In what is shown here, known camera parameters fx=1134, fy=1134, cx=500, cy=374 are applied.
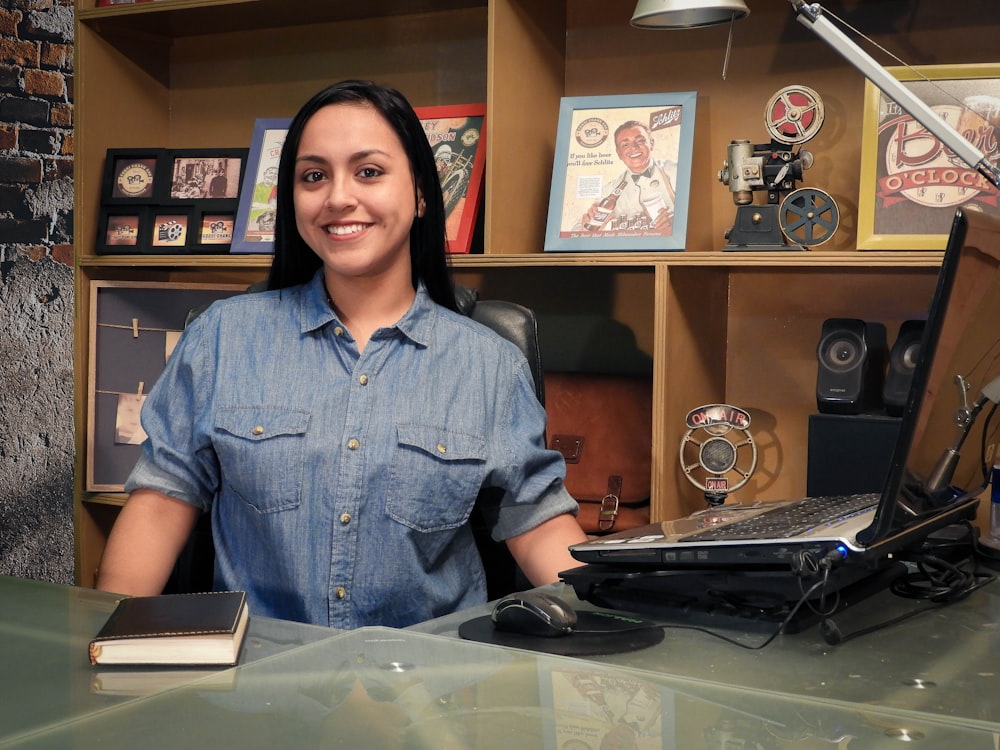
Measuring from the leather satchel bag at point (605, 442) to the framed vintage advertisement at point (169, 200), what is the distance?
3.12 feet

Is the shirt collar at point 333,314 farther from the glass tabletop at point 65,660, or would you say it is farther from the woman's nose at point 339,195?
the glass tabletop at point 65,660

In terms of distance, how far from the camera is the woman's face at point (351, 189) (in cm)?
182

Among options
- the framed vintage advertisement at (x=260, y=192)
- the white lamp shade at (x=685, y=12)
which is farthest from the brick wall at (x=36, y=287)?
the white lamp shade at (x=685, y=12)

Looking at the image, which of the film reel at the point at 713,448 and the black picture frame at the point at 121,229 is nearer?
the film reel at the point at 713,448

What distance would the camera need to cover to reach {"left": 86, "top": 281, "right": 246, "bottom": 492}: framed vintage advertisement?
9.50ft

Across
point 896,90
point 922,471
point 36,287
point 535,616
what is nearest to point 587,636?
point 535,616

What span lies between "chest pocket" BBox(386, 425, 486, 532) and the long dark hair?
31 centimetres

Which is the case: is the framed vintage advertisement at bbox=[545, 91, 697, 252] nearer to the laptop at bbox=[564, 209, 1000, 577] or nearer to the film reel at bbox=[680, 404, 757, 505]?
the film reel at bbox=[680, 404, 757, 505]

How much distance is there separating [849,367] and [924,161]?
41 centimetres

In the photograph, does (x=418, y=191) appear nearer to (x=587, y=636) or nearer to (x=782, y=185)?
(x=782, y=185)

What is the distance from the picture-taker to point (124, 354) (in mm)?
2916

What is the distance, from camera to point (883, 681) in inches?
39.3

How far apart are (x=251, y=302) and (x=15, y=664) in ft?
3.27

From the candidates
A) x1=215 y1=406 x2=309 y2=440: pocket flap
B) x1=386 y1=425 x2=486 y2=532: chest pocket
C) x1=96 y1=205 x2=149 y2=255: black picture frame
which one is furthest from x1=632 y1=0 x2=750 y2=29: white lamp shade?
x1=96 y1=205 x2=149 y2=255: black picture frame
